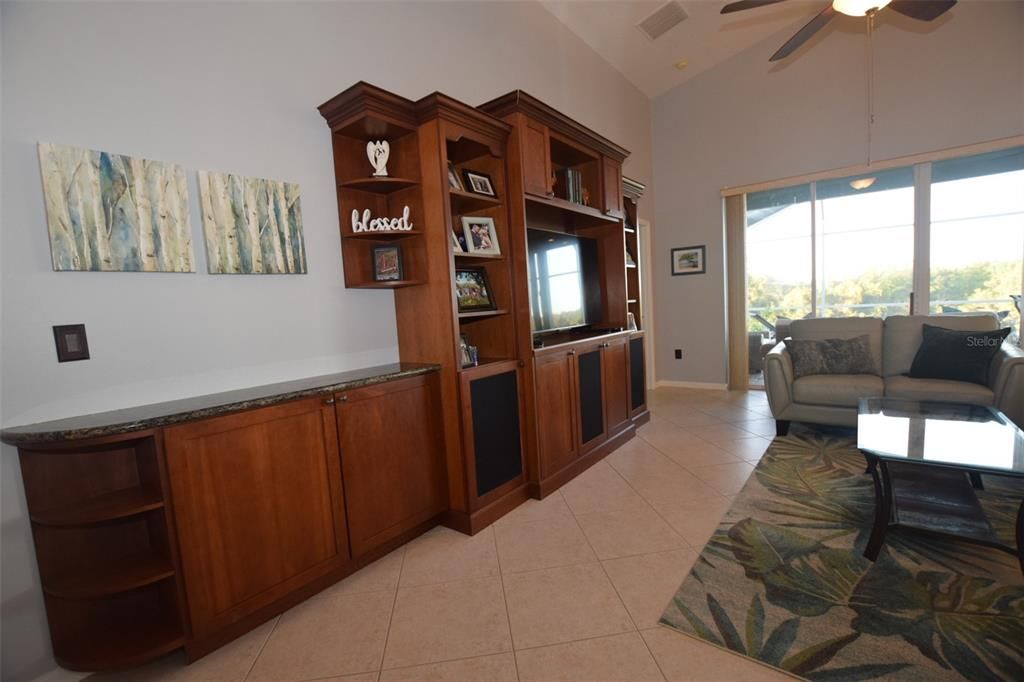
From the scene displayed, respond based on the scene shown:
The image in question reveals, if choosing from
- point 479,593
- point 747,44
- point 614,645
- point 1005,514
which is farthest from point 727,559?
point 747,44

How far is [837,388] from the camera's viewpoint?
11.2 feet

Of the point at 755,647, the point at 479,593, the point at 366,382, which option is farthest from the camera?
the point at 366,382

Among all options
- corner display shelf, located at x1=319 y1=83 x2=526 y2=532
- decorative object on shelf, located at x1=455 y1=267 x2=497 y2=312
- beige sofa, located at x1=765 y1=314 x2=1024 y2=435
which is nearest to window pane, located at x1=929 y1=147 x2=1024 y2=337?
beige sofa, located at x1=765 y1=314 x2=1024 y2=435

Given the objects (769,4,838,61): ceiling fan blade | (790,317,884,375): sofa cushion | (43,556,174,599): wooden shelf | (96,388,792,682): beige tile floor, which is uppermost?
(769,4,838,61): ceiling fan blade

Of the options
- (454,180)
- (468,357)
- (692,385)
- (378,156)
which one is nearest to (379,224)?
(378,156)

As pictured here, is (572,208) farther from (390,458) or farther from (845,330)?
(845,330)

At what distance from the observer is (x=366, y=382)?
2.08 metres

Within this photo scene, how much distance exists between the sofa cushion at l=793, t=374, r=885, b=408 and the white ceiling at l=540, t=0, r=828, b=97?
3278mm

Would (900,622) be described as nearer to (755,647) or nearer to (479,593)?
(755,647)

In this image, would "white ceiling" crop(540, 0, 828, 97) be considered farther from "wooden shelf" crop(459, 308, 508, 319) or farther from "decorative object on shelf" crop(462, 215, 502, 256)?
"wooden shelf" crop(459, 308, 508, 319)

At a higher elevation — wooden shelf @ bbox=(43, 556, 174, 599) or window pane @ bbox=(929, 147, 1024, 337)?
window pane @ bbox=(929, 147, 1024, 337)

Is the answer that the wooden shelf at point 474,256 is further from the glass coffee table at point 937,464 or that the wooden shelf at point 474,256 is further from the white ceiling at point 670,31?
the white ceiling at point 670,31

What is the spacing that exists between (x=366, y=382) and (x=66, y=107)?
Answer: 1414mm

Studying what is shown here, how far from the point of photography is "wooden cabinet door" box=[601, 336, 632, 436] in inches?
139
